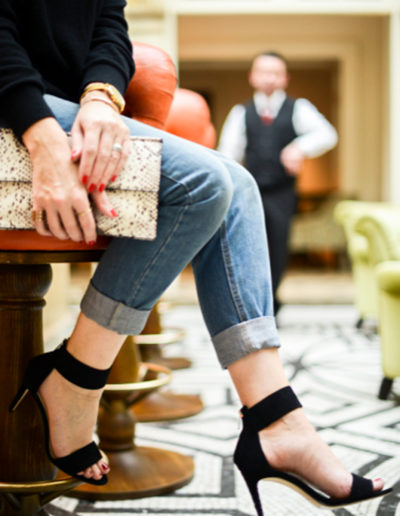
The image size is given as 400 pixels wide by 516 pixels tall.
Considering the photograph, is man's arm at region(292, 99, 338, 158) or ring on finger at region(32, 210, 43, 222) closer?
ring on finger at region(32, 210, 43, 222)

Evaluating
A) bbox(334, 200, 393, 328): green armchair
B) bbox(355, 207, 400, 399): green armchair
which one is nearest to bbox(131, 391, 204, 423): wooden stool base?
bbox(355, 207, 400, 399): green armchair

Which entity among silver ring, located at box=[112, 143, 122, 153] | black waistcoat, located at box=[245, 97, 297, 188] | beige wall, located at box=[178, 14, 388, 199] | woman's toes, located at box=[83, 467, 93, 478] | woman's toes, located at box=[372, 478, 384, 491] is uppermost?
beige wall, located at box=[178, 14, 388, 199]

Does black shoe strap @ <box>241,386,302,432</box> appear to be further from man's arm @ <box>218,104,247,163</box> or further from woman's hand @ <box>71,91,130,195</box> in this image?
man's arm @ <box>218,104,247,163</box>

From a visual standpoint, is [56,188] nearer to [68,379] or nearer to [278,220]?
[68,379]

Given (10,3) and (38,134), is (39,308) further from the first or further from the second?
(10,3)

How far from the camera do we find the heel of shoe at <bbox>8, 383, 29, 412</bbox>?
0.89m

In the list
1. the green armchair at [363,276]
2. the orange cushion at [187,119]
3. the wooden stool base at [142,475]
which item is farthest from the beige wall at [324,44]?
the wooden stool base at [142,475]

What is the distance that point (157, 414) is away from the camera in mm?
1804

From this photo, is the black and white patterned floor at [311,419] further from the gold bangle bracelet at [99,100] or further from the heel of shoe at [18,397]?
the gold bangle bracelet at [99,100]

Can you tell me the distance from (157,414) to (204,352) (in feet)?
3.48

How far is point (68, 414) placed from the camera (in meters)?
0.86

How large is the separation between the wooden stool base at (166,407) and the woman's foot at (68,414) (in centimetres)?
87

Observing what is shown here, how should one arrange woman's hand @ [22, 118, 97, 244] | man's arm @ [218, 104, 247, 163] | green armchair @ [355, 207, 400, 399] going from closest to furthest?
1. woman's hand @ [22, 118, 97, 244]
2. green armchair @ [355, 207, 400, 399]
3. man's arm @ [218, 104, 247, 163]

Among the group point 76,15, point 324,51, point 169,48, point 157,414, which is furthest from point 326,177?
point 76,15
